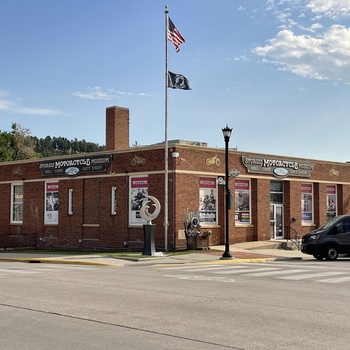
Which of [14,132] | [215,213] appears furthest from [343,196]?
[14,132]

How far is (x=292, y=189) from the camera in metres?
35.3

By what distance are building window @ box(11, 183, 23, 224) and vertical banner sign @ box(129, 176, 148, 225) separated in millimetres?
10992

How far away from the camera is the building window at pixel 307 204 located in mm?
36219

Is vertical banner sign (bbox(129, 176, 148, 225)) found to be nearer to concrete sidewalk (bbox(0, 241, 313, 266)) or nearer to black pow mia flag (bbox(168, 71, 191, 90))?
concrete sidewalk (bbox(0, 241, 313, 266))

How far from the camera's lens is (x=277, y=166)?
34.6 m

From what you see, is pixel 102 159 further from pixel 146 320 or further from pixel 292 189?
pixel 146 320

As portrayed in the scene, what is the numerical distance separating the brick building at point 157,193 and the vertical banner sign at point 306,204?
2.7 inches

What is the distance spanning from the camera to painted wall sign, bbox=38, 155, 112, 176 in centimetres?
3294

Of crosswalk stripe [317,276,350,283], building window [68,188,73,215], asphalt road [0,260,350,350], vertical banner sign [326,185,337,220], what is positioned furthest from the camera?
vertical banner sign [326,185,337,220]

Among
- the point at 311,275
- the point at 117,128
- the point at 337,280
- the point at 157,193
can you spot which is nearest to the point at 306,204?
the point at 157,193

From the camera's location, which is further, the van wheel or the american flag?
the american flag

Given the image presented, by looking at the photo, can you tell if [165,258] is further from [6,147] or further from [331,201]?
[6,147]

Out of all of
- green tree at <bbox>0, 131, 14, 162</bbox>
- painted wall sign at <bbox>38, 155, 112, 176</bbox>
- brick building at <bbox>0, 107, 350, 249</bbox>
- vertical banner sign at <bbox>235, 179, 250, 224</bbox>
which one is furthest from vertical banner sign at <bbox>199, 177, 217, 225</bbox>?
green tree at <bbox>0, 131, 14, 162</bbox>

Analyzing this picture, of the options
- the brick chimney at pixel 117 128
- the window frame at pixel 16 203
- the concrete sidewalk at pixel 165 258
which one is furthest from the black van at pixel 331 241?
the window frame at pixel 16 203
